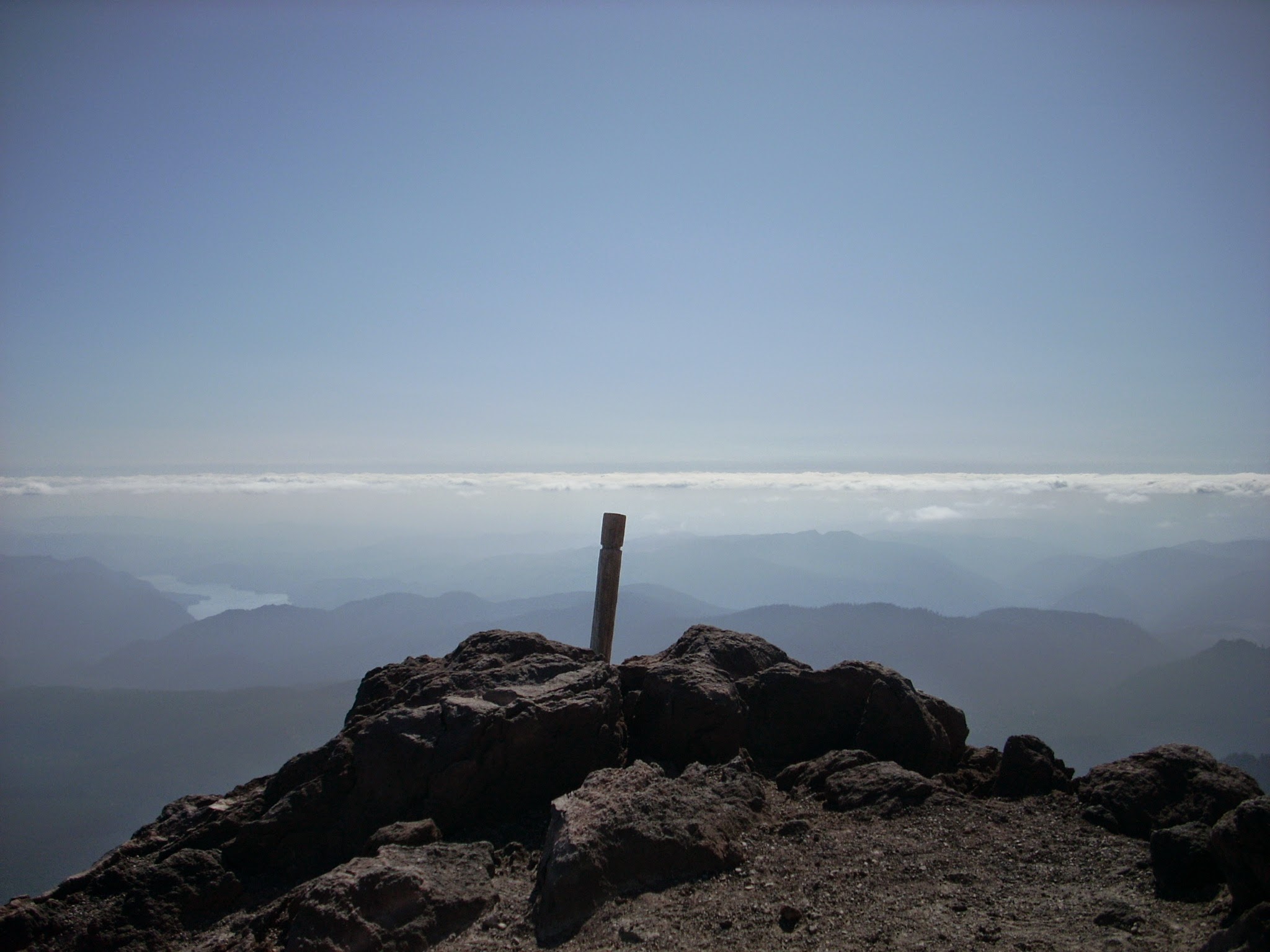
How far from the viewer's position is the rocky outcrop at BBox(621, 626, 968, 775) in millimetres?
10164

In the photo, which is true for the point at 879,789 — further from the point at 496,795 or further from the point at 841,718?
the point at 496,795

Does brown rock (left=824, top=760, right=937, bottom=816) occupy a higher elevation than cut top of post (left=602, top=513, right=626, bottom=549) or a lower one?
lower

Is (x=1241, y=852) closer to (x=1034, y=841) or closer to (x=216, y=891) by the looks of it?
(x=1034, y=841)

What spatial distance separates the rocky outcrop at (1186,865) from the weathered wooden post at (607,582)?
8433 mm

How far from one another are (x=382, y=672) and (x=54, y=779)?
143927 mm

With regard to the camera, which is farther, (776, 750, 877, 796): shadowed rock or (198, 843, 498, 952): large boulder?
(776, 750, 877, 796): shadowed rock

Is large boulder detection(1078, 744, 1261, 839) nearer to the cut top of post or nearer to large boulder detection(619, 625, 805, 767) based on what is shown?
large boulder detection(619, 625, 805, 767)

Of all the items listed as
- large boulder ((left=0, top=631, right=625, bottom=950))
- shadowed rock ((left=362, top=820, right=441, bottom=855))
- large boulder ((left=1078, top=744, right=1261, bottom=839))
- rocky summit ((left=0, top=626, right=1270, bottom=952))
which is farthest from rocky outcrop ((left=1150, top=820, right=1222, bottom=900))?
shadowed rock ((left=362, top=820, right=441, bottom=855))

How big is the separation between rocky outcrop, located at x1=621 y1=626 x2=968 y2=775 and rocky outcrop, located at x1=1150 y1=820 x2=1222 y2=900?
159 inches

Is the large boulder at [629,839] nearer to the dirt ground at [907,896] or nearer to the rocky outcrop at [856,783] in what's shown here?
the dirt ground at [907,896]

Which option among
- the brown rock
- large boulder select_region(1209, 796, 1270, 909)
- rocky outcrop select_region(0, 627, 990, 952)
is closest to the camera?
large boulder select_region(1209, 796, 1270, 909)

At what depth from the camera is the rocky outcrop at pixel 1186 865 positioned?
6.18m

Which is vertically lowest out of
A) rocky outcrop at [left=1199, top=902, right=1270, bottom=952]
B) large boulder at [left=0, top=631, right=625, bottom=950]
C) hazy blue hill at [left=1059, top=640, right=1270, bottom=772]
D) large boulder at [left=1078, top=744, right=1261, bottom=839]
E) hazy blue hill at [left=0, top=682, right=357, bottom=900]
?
hazy blue hill at [left=0, top=682, right=357, bottom=900]

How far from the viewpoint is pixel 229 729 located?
133 meters
